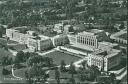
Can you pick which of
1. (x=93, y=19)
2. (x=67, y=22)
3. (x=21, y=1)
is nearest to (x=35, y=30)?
(x=67, y=22)

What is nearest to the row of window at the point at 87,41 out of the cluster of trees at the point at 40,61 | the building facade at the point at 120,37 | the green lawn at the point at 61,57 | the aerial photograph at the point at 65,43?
the aerial photograph at the point at 65,43

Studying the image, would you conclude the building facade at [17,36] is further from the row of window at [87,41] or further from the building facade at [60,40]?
the row of window at [87,41]

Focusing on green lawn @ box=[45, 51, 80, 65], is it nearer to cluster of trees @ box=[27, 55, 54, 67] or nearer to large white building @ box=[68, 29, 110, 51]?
cluster of trees @ box=[27, 55, 54, 67]

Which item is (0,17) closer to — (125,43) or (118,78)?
(125,43)

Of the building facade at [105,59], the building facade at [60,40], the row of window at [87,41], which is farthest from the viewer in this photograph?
the building facade at [60,40]

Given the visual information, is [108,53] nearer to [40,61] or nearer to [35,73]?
[40,61]

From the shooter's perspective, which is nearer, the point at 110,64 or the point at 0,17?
the point at 110,64

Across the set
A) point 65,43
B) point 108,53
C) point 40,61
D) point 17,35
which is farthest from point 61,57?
point 17,35

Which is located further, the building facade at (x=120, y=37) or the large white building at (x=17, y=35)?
the large white building at (x=17, y=35)
